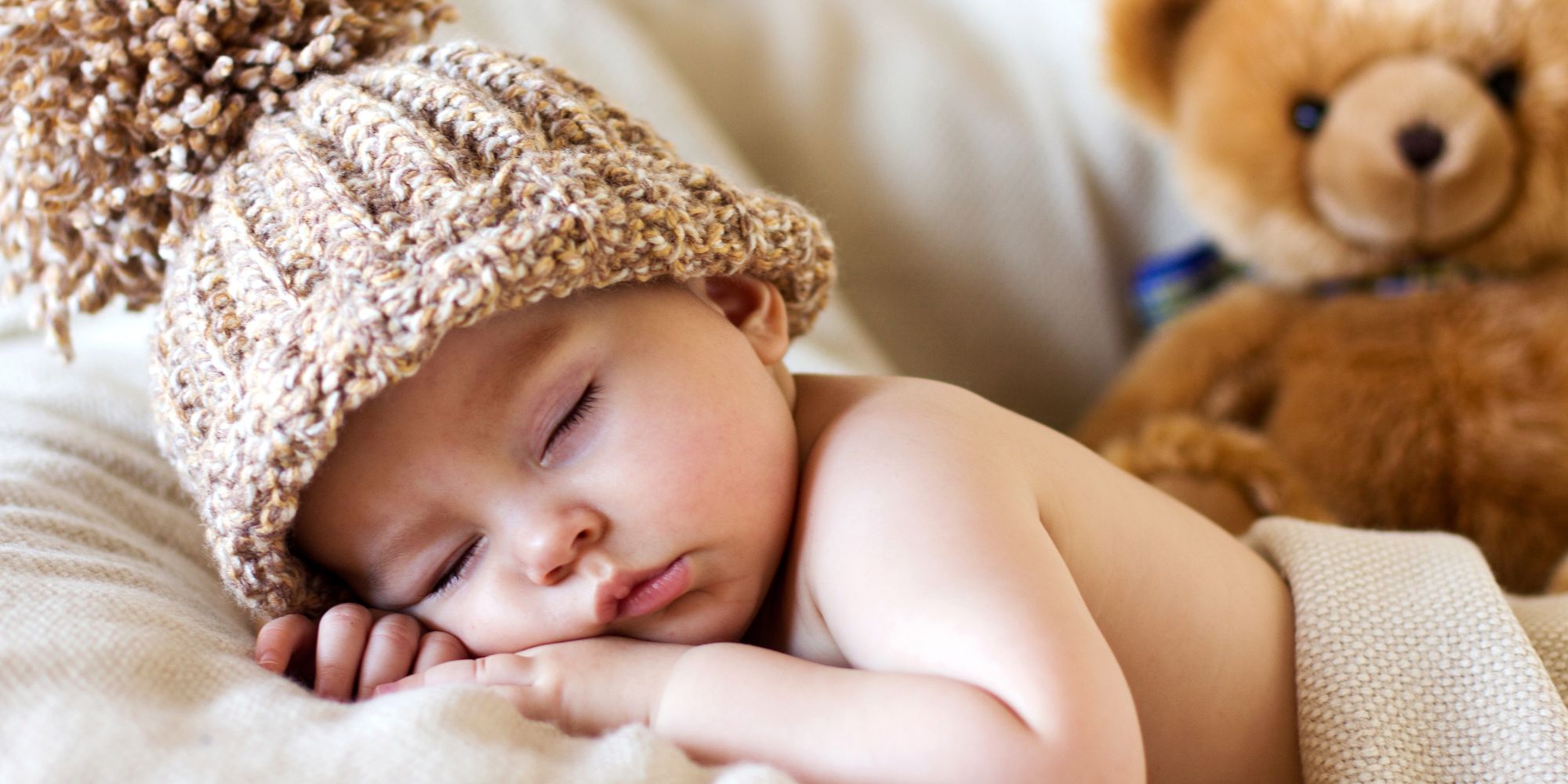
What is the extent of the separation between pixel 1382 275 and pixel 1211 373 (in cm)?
20

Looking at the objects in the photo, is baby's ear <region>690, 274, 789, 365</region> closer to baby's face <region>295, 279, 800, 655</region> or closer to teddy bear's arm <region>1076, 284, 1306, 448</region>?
baby's face <region>295, 279, 800, 655</region>

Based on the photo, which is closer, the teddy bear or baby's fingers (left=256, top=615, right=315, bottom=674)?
baby's fingers (left=256, top=615, right=315, bottom=674)

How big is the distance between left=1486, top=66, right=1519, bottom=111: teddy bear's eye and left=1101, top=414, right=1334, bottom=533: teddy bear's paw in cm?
41

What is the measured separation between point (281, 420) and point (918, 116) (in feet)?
3.47

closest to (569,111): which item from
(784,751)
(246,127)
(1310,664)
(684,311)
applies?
(684,311)

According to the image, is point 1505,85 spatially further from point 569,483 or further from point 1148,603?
point 569,483

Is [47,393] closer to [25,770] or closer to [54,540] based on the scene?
[54,540]

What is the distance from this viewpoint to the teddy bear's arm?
4.41 feet

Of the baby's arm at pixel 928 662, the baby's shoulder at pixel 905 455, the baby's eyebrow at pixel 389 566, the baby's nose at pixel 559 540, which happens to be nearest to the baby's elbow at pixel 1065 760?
the baby's arm at pixel 928 662

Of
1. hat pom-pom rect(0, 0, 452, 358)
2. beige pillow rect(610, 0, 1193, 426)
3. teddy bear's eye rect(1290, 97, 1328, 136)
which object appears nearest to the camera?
hat pom-pom rect(0, 0, 452, 358)

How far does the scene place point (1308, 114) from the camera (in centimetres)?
128

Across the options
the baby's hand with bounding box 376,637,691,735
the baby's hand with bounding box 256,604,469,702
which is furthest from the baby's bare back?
the baby's hand with bounding box 256,604,469,702

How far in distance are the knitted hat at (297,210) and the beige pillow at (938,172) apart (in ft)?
2.10

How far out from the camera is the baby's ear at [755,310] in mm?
865
